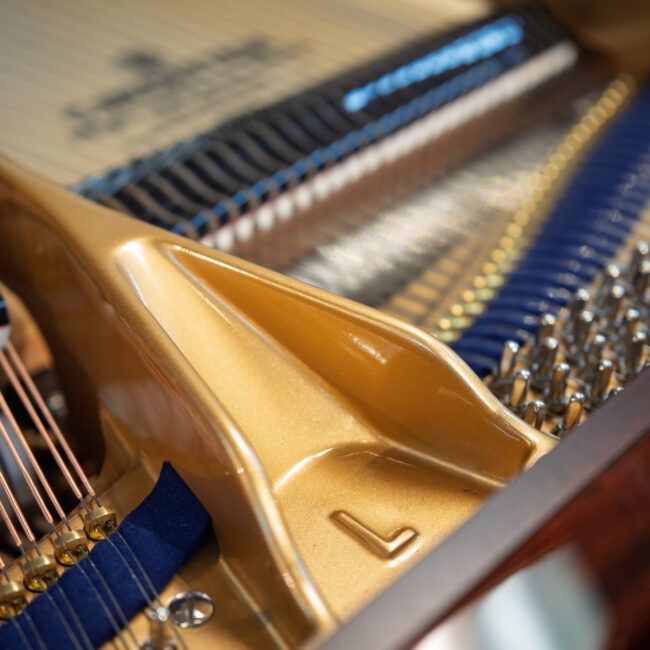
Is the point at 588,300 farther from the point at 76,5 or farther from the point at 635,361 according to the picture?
the point at 76,5

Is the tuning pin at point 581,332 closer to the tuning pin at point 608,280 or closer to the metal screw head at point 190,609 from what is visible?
the tuning pin at point 608,280

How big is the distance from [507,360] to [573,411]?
16cm

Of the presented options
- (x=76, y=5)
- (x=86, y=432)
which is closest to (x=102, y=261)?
(x=86, y=432)

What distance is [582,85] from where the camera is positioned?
274cm

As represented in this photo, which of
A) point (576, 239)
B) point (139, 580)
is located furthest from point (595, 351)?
point (139, 580)

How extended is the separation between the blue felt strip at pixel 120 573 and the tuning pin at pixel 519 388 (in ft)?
1.71

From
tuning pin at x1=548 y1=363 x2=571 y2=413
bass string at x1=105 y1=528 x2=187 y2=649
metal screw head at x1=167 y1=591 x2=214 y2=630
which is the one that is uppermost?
tuning pin at x1=548 y1=363 x2=571 y2=413

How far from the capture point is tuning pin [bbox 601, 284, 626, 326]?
5.39 feet

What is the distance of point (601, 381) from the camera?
145 cm

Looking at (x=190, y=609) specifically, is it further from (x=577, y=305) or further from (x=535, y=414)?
(x=577, y=305)

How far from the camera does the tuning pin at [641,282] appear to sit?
171 cm

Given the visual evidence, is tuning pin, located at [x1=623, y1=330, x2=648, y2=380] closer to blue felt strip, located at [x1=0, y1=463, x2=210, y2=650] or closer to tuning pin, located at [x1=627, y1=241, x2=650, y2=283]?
tuning pin, located at [x1=627, y1=241, x2=650, y2=283]

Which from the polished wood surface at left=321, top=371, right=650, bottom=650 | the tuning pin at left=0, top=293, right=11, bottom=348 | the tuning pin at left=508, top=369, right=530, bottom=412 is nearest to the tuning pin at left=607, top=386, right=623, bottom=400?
the polished wood surface at left=321, top=371, right=650, bottom=650

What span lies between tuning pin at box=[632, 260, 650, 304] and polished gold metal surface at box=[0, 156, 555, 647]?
0.66 m
